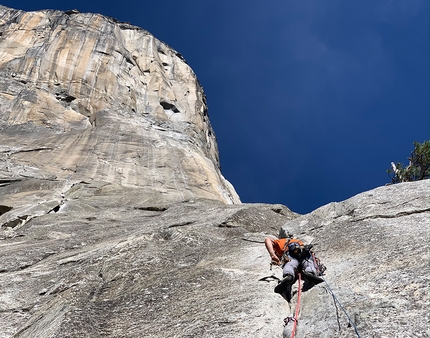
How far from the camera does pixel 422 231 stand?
7.44 metres

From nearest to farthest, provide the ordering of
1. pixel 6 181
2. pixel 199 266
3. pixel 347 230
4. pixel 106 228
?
pixel 199 266 < pixel 347 230 < pixel 106 228 < pixel 6 181

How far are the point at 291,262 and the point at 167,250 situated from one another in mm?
3469

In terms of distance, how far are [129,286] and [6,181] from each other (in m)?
16.6

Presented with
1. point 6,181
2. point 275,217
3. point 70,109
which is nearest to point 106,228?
point 275,217

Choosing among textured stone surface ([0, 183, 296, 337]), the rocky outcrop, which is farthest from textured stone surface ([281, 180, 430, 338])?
the rocky outcrop

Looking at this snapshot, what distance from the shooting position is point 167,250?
960cm

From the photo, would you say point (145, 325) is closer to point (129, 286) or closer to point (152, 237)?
point (129, 286)

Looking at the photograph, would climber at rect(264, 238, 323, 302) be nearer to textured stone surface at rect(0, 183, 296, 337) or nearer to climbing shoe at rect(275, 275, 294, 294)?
climbing shoe at rect(275, 275, 294, 294)

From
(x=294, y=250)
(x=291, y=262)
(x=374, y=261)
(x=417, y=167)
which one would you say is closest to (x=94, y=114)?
(x=417, y=167)

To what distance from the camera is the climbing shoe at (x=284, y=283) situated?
6.41m

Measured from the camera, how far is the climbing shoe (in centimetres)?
641

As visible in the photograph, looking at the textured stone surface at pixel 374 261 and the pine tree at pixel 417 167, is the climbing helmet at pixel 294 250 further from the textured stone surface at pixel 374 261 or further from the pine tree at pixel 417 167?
the pine tree at pixel 417 167

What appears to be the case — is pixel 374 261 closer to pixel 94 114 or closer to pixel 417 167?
pixel 417 167

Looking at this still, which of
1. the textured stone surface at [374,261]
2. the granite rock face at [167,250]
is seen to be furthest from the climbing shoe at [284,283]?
the textured stone surface at [374,261]
